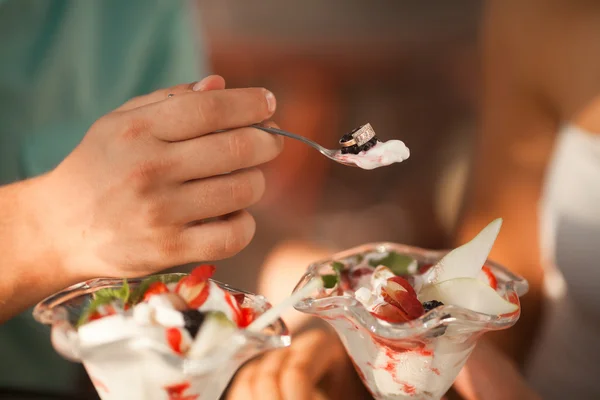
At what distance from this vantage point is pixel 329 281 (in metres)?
0.57

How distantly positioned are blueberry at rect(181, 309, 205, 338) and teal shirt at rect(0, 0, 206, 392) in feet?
1.29

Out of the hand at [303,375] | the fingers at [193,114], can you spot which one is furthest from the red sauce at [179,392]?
the fingers at [193,114]

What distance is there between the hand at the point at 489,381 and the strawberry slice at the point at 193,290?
0.33 metres

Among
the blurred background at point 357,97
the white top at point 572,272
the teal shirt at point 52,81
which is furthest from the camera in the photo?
the blurred background at point 357,97

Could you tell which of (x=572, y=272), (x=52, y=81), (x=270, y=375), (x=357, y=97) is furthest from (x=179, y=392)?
(x=357, y=97)

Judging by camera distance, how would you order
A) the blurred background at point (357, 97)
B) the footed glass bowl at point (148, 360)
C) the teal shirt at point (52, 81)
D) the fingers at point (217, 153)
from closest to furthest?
the footed glass bowl at point (148, 360) → the fingers at point (217, 153) → the teal shirt at point (52, 81) → the blurred background at point (357, 97)

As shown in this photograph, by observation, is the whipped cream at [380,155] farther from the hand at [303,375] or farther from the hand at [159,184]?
the hand at [303,375]

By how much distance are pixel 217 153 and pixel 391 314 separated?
213 millimetres

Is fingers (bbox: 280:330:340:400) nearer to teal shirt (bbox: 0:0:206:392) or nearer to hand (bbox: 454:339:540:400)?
hand (bbox: 454:339:540:400)

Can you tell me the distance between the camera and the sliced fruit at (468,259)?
527mm

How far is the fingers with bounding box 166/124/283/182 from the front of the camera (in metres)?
0.53

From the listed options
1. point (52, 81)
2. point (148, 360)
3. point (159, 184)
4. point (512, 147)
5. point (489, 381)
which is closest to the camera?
point (148, 360)

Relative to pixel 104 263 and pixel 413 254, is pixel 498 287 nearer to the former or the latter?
→ pixel 413 254

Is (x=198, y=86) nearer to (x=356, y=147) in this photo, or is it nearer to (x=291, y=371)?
(x=356, y=147)
